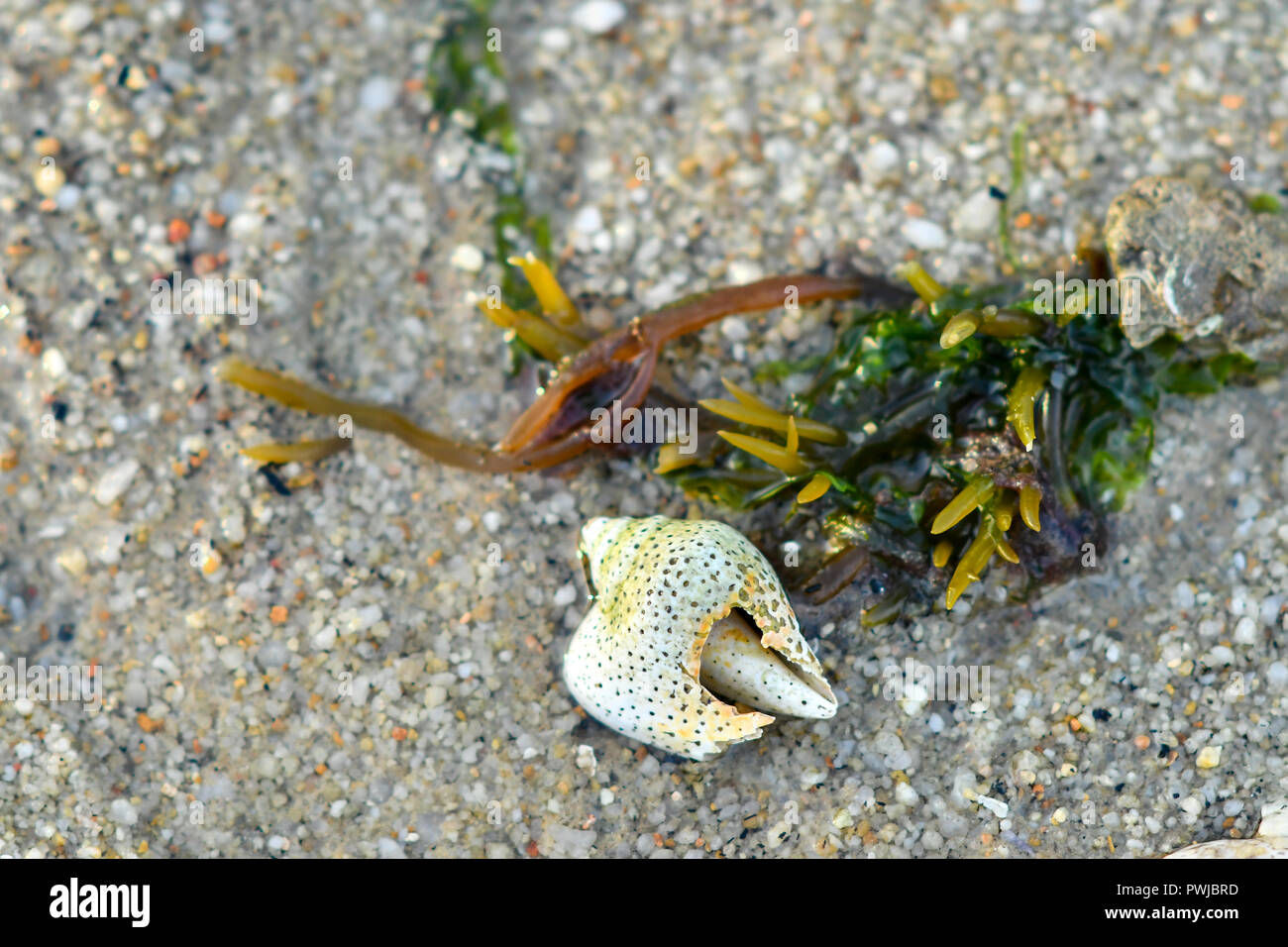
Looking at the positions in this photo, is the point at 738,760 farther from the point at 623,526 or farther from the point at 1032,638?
the point at 1032,638

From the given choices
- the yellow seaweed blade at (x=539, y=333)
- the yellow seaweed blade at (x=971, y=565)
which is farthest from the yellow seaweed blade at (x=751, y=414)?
the yellow seaweed blade at (x=971, y=565)

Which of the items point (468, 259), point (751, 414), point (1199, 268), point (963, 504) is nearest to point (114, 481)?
point (468, 259)

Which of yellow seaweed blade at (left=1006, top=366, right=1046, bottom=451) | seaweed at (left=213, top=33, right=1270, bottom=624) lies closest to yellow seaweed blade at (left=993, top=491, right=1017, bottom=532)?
seaweed at (left=213, top=33, right=1270, bottom=624)

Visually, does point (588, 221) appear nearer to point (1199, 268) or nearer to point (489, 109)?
point (489, 109)

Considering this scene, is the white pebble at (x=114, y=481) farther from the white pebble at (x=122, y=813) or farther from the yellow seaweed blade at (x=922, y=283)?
the yellow seaweed blade at (x=922, y=283)

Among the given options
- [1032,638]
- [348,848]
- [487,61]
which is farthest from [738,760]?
[487,61]
